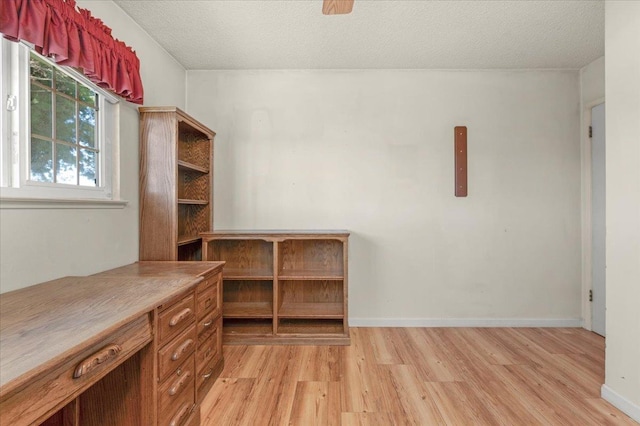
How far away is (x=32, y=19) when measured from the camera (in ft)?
4.50

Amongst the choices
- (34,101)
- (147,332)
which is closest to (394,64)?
(34,101)

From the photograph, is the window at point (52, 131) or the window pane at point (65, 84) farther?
the window pane at point (65, 84)

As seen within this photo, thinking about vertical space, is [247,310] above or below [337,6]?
below

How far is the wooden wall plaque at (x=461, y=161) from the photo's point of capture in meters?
3.08

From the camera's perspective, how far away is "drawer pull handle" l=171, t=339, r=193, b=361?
1.49 metres

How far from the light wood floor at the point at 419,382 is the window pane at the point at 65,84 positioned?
204 cm

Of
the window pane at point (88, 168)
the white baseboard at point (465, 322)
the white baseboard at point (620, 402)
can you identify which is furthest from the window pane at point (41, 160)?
the white baseboard at point (620, 402)

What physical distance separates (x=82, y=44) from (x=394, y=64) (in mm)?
2493

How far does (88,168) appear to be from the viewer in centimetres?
197

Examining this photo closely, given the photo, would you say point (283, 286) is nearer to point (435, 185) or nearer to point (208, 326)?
point (208, 326)

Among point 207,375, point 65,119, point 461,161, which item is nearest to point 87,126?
point 65,119

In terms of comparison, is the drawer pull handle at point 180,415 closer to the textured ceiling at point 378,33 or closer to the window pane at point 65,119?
the window pane at point 65,119

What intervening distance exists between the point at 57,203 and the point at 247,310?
1.69 metres

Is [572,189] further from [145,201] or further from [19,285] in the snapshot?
[19,285]
